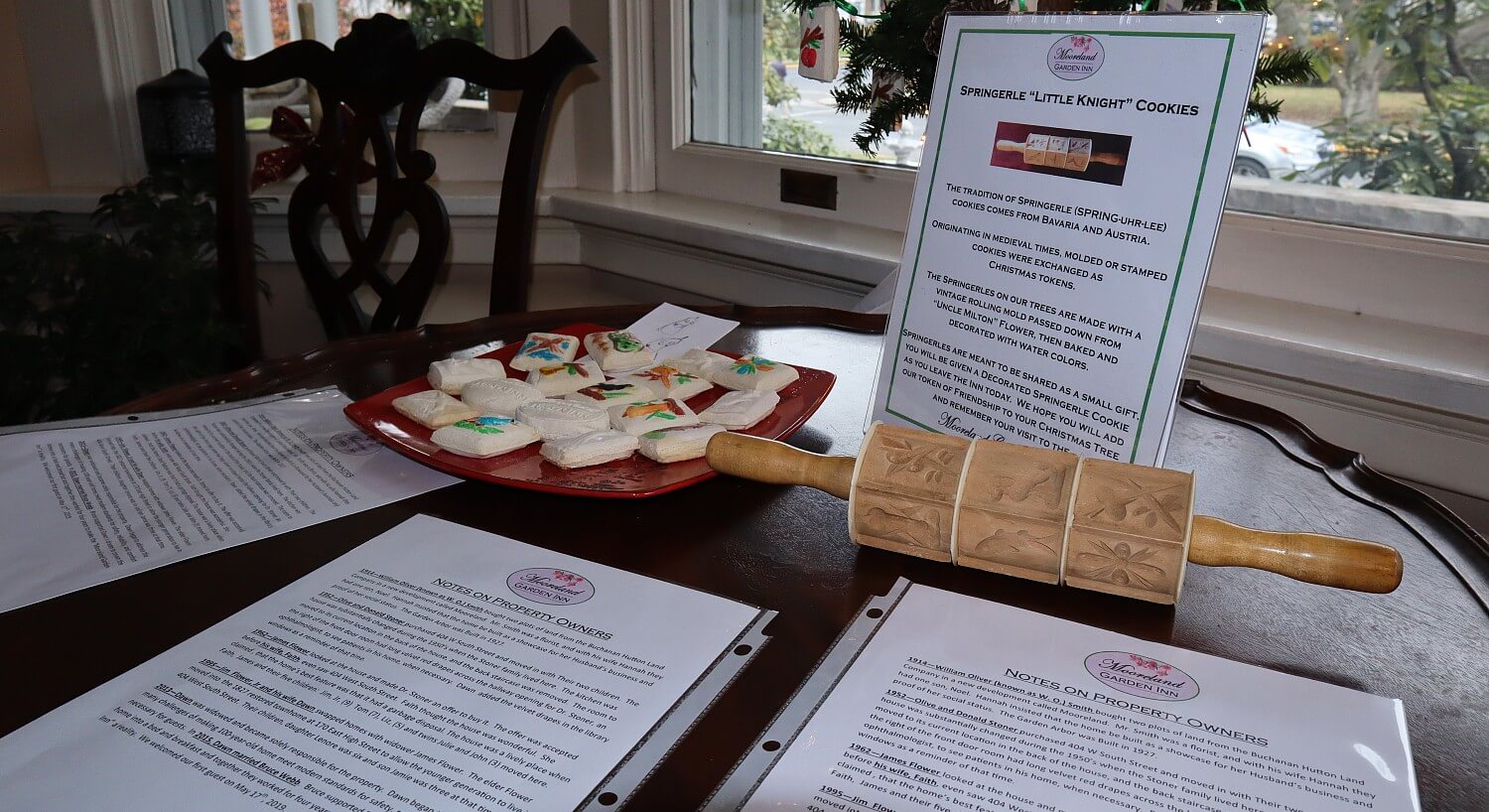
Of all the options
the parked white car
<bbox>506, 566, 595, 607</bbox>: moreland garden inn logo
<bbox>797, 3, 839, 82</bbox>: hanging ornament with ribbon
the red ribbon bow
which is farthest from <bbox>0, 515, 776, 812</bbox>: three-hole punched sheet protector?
the red ribbon bow

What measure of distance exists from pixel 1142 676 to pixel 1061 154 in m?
0.37

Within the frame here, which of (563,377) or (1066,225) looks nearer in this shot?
(1066,225)

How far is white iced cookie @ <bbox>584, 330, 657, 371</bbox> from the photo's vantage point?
37.8 inches

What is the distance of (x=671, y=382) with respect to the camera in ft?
2.94

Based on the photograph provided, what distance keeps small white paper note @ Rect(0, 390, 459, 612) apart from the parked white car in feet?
3.91

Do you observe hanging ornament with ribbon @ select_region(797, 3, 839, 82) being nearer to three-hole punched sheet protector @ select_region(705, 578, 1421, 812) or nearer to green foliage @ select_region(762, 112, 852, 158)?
green foliage @ select_region(762, 112, 852, 158)

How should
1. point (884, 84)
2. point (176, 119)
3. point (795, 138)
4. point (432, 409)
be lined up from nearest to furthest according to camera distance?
point (432, 409), point (884, 84), point (795, 138), point (176, 119)

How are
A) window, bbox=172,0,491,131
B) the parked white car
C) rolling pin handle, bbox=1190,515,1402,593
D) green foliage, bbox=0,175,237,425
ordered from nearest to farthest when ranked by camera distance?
rolling pin handle, bbox=1190,515,1402,593, the parked white car, green foliage, bbox=0,175,237,425, window, bbox=172,0,491,131

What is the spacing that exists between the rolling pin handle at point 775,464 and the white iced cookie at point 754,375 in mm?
158

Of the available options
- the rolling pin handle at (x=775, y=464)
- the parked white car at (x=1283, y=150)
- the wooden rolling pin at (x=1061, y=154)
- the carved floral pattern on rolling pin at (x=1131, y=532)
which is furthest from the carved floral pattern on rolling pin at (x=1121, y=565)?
the parked white car at (x=1283, y=150)

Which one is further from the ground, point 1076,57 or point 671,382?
point 1076,57

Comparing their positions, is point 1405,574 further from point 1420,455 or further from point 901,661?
point 1420,455

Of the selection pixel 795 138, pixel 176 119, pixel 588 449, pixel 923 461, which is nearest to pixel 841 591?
pixel 923 461

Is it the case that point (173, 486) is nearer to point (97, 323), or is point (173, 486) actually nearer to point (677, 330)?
point (677, 330)
